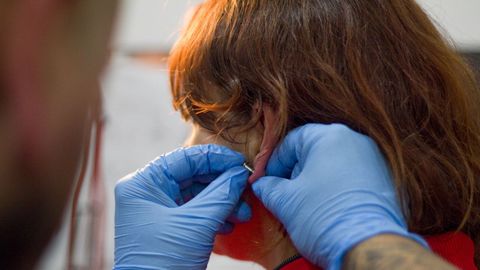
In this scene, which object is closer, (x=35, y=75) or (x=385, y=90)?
(x=35, y=75)

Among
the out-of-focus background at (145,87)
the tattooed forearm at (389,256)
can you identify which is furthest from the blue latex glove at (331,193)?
the out-of-focus background at (145,87)

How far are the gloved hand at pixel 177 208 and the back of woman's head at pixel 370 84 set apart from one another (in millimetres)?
90

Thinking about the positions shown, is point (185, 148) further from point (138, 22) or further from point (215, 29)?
point (138, 22)

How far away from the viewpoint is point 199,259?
1.17 m

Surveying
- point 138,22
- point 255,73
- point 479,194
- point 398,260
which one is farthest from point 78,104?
point 138,22

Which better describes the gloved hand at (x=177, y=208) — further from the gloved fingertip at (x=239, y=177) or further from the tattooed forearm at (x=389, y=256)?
the tattooed forearm at (x=389, y=256)

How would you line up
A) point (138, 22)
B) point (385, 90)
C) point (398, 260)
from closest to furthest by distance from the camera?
point (398, 260) < point (385, 90) < point (138, 22)

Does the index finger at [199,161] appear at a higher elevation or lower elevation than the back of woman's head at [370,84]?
lower

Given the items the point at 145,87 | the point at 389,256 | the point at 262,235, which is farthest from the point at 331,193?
the point at 145,87

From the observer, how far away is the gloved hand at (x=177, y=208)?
1155 mm

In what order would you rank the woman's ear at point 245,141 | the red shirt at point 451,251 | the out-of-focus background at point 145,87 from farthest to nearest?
1. the out-of-focus background at point 145,87
2. the woman's ear at point 245,141
3. the red shirt at point 451,251

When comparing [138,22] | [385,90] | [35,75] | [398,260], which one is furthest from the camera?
[138,22]

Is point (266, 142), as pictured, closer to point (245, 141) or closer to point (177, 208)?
point (245, 141)

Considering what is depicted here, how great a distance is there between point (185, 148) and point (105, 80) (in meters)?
0.64
